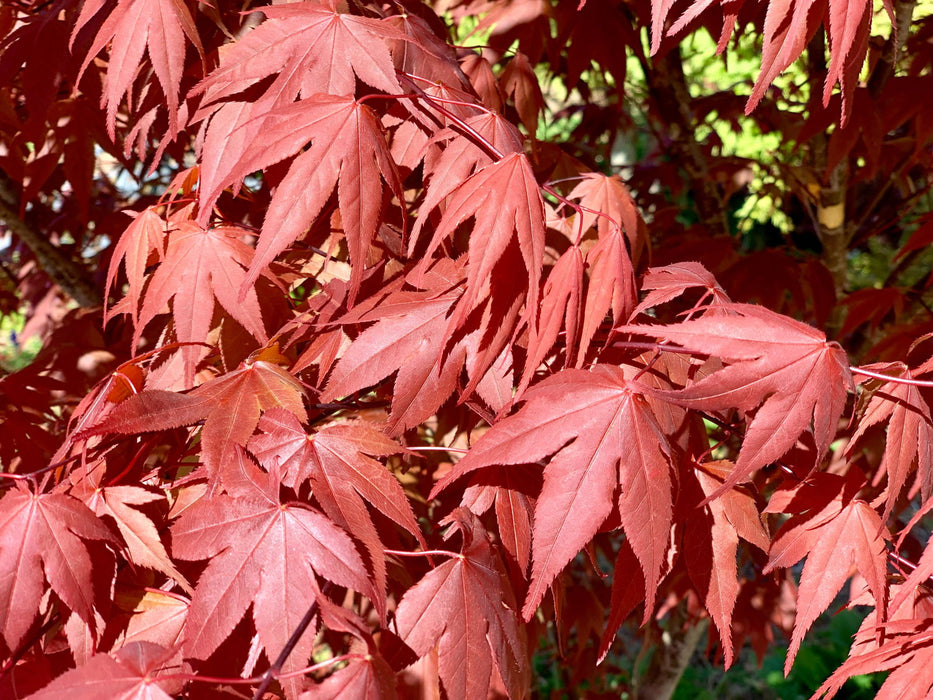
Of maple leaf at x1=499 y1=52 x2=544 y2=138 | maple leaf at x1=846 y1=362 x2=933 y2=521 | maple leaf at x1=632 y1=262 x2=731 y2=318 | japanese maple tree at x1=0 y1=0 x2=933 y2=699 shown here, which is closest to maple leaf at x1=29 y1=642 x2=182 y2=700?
japanese maple tree at x1=0 y1=0 x2=933 y2=699

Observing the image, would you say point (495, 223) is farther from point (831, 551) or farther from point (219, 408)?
point (831, 551)

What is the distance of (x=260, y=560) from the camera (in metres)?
0.79

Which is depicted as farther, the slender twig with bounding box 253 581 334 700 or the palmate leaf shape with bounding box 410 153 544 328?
the palmate leaf shape with bounding box 410 153 544 328

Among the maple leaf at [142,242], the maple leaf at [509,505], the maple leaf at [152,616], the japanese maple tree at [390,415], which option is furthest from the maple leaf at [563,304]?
the maple leaf at [142,242]

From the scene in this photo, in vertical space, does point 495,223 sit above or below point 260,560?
above

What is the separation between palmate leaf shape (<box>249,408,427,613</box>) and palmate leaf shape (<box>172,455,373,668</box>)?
0.14 ft

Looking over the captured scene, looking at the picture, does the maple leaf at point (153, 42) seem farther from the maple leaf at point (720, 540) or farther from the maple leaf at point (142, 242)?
the maple leaf at point (720, 540)

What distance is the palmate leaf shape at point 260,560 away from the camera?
760 millimetres

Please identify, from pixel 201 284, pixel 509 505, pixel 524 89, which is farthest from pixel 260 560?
pixel 524 89

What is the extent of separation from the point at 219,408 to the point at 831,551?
0.77 metres

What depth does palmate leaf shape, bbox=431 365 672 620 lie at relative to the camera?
0.77 metres

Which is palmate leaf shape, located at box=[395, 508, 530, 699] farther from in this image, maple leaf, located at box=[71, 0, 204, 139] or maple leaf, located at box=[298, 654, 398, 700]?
maple leaf, located at box=[71, 0, 204, 139]

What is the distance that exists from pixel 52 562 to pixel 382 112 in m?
0.70

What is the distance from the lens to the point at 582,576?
262 cm
